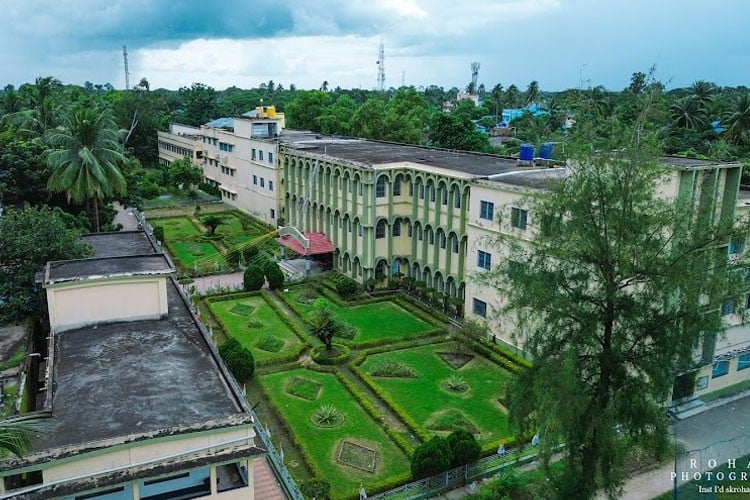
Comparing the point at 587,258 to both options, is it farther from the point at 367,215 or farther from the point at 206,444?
the point at 367,215

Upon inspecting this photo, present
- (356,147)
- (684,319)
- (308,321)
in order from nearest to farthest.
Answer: (684,319), (308,321), (356,147)

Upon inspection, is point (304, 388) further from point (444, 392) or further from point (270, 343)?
point (444, 392)

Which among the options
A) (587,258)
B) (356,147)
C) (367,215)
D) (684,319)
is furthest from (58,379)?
(356,147)

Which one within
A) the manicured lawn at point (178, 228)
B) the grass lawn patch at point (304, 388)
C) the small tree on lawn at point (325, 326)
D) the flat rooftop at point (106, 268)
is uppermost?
the flat rooftop at point (106, 268)

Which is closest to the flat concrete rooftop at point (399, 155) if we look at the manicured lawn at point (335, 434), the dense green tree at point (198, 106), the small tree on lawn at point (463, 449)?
the manicured lawn at point (335, 434)

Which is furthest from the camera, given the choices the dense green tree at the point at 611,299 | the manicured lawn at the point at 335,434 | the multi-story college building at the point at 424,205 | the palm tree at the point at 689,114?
the palm tree at the point at 689,114

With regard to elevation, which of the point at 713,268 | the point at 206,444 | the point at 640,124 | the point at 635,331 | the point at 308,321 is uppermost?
the point at 640,124

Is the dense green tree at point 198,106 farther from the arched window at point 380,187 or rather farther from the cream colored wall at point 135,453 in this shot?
the cream colored wall at point 135,453
